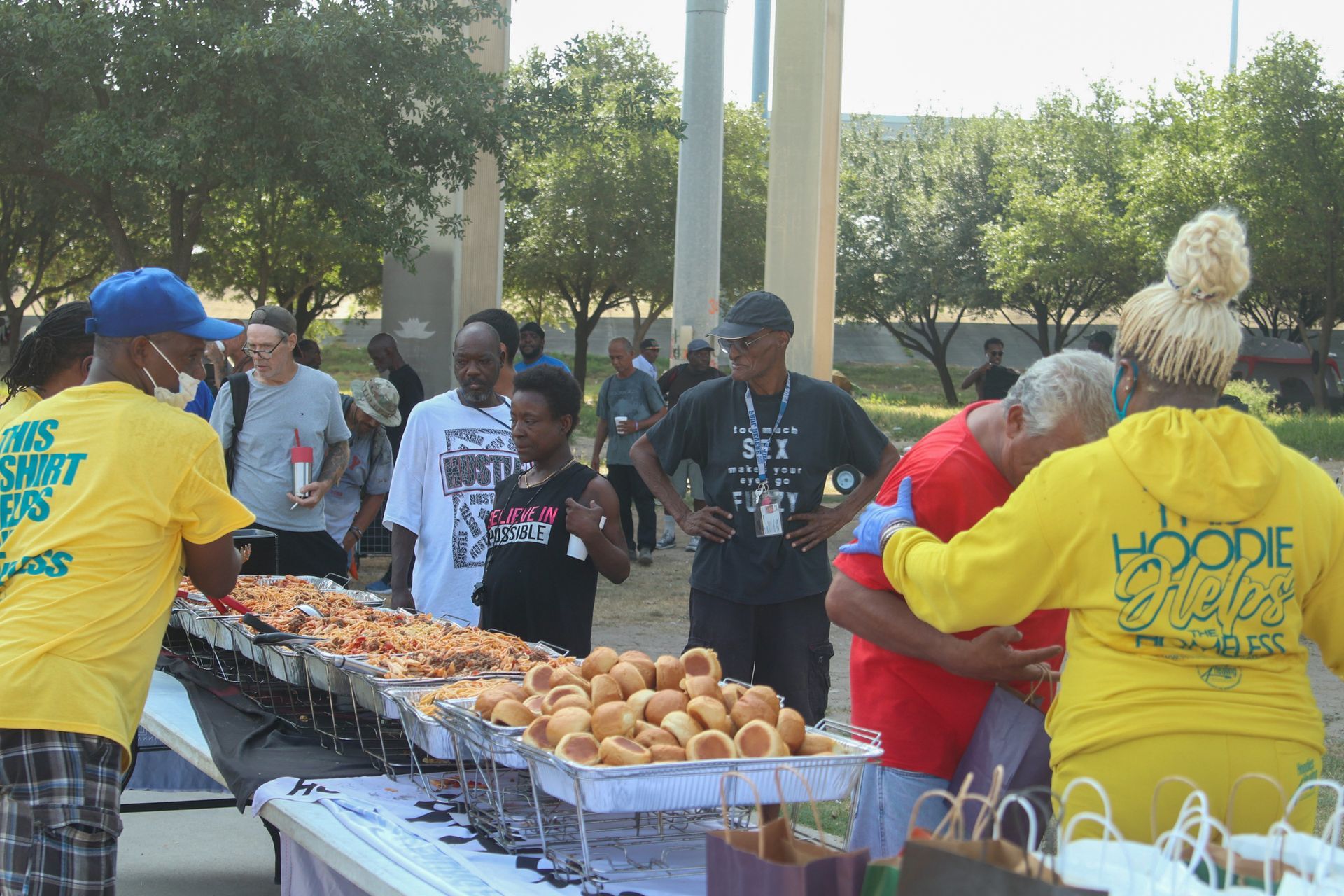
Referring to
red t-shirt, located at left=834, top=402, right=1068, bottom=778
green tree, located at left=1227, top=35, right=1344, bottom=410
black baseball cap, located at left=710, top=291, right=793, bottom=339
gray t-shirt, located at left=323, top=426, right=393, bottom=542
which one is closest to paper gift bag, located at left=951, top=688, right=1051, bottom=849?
red t-shirt, located at left=834, top=402, right=1068, bottom=778

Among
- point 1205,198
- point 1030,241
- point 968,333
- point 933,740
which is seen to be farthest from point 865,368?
point 933,740

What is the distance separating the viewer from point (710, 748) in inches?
96.7

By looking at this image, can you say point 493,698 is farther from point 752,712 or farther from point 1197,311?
point 1197,311

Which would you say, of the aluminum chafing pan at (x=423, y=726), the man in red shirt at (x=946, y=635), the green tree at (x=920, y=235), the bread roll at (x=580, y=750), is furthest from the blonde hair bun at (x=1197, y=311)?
the green tree at (x=920, y=235)

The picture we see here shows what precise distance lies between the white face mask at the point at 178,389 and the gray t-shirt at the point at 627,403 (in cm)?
858

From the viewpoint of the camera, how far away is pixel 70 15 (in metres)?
12.1

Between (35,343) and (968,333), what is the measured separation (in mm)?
45242

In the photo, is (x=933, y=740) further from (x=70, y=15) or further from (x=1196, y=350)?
(x=70, y=15)

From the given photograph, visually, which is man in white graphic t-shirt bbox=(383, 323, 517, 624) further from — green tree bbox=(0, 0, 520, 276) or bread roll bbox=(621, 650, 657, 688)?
green tree bbox=(0, 0, 520, 276)

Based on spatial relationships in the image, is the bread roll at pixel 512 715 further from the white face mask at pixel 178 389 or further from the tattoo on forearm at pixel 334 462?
the tattoo on forearm at pixel 334 462

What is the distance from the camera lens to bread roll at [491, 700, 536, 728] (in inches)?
104

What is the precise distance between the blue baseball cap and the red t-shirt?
5.13 ft

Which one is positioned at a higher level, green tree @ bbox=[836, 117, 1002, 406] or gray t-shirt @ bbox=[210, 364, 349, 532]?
green tree @ bbox=[836, 117, 1002, 406]

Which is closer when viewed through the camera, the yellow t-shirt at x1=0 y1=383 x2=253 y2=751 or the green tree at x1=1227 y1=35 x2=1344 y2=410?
the yellow t-shirt at x1=0 y1=383 x2=253 y2=751
